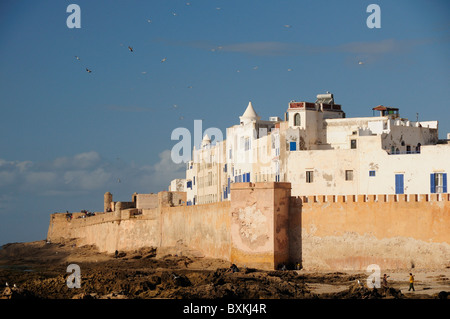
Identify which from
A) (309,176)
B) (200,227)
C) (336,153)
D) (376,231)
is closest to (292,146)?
(309,176)

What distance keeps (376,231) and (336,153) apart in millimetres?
9689

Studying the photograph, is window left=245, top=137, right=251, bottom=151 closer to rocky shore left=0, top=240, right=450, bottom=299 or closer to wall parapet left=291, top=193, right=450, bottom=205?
rocky shore left=0, top=240, right=450, bottom=299

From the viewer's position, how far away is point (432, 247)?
3753cm

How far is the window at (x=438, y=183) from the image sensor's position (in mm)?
44688

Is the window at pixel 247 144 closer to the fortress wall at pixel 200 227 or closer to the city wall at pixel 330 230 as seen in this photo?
the fortress wall at pixel 200 227

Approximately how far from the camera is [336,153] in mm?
47750

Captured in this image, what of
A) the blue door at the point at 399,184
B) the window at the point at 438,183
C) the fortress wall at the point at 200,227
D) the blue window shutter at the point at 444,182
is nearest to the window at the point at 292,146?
the fortress wall at the point at 200,227

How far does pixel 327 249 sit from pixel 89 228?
3475cm

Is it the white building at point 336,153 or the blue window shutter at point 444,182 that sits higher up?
the white building at point 336,153

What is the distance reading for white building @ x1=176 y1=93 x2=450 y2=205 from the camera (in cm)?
4559

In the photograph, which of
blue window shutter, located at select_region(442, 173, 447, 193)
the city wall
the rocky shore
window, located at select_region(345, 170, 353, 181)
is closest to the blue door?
blue window shutter, located at select_region(442, 173, 447, 193)
